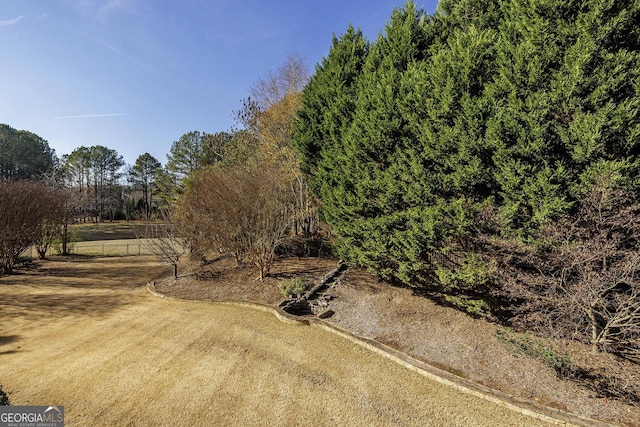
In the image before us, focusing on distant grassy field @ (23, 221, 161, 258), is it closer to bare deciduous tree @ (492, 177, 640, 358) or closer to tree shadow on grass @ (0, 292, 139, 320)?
tree shadow on grass @ (0, 292, 139, 320)

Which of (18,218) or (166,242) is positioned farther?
(18,218)

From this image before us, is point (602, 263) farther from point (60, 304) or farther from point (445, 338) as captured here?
point (60, 304)

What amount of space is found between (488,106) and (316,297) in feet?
22.7

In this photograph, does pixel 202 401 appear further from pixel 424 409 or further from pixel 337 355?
pixel 424 409

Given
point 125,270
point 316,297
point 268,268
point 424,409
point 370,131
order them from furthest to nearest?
point 125,270 < point 268,268 < point 316,297 < point 370,131 < point 424,409

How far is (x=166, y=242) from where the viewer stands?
1157 centimetres

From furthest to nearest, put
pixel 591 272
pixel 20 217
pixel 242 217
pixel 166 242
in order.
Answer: pixel 20 217, pixel 166 242, pixel 242 217, pixel 591 272

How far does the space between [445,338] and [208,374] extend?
5.10m

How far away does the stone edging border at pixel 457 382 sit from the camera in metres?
4.14

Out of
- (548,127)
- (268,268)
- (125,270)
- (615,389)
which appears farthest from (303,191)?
(615,389)

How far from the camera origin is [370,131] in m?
8.10

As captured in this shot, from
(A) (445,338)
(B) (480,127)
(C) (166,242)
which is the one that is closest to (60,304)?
(C) (166,242)

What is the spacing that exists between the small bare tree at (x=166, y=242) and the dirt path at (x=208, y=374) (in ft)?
10.8

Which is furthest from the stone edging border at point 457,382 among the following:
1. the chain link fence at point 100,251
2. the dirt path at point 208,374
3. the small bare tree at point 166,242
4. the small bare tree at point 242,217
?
the chain link fence at point 100,251
